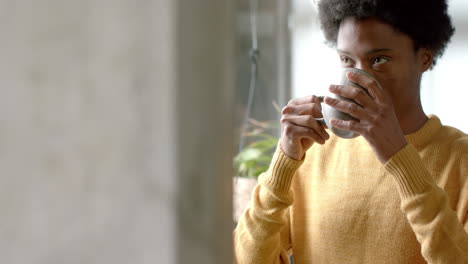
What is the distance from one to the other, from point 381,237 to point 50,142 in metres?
0.99

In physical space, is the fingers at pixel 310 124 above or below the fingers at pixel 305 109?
below

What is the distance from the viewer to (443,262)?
0.92m

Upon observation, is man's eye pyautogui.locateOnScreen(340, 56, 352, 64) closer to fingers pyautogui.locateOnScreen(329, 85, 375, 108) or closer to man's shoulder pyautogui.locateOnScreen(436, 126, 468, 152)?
fingers pyautogui.locateOnScreen(329, 85, 375, 108)

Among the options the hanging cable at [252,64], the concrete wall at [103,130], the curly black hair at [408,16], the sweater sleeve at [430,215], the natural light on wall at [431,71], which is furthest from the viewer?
the natural light on wall at [431,71]

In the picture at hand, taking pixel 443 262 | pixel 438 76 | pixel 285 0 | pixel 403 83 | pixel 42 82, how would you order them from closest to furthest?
pixel 42 82
pixel 443 262
pixel 403 83
pixel 438 76
pixel 285 0

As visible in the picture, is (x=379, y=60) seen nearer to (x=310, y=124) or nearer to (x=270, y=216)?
(x=310, y=124)

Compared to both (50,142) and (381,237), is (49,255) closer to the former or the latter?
(50,142)

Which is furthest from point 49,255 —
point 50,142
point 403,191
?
point 403,191

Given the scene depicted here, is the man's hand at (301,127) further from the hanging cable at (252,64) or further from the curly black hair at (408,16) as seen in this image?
the hanging cable at (252,64)

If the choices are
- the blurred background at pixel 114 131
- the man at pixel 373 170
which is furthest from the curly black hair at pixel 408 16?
the blurred background at pixel 114 131

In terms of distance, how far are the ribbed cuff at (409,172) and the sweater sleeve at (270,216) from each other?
216 mm

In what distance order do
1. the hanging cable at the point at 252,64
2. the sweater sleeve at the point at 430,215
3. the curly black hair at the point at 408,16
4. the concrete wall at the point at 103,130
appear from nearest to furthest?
the concrete wall at the point at 103,130
the sweater sleeve at the point at 430,215
the curly black hair at the point at 408,16
the hanging cable at the point at 252,64

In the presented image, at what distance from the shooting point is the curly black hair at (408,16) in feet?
3.35

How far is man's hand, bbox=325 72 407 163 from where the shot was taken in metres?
0.94
